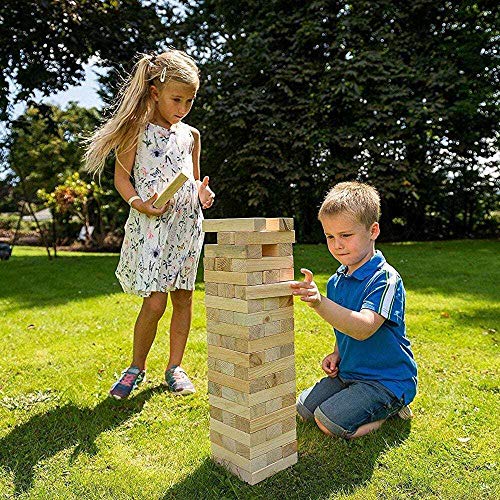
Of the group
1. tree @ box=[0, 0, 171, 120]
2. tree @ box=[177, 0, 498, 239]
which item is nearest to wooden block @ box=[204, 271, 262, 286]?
tree @ box=[0, 0, 171, 120]

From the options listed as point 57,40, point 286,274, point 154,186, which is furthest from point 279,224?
point 57,40

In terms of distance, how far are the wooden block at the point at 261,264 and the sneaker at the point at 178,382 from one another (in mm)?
1294

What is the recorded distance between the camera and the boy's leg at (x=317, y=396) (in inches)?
108

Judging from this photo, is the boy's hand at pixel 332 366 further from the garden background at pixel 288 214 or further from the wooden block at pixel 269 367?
the wooden block at pixel 269 367

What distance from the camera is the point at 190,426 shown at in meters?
2.69

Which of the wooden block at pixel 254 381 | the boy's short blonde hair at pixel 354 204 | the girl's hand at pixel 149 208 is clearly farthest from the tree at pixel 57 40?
the wooden block at pixel 254 381

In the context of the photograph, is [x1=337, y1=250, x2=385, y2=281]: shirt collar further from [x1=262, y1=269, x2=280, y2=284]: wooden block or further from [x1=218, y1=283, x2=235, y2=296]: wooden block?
[x1=218, y1=283, x2=235, y2=296]: wooden block

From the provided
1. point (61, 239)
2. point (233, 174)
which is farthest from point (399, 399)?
point (61, 239)

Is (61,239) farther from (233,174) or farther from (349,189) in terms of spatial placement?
(349,189)

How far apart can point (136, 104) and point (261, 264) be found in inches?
58.2

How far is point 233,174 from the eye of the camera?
12.6 meters

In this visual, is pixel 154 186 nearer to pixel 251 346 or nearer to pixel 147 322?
pixel 147 322

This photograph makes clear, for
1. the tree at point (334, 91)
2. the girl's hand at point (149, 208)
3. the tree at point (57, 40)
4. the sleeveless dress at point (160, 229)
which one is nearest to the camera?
the girl's hand at point (149, 208)

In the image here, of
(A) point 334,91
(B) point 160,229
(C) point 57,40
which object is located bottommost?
(B) point 160,229
